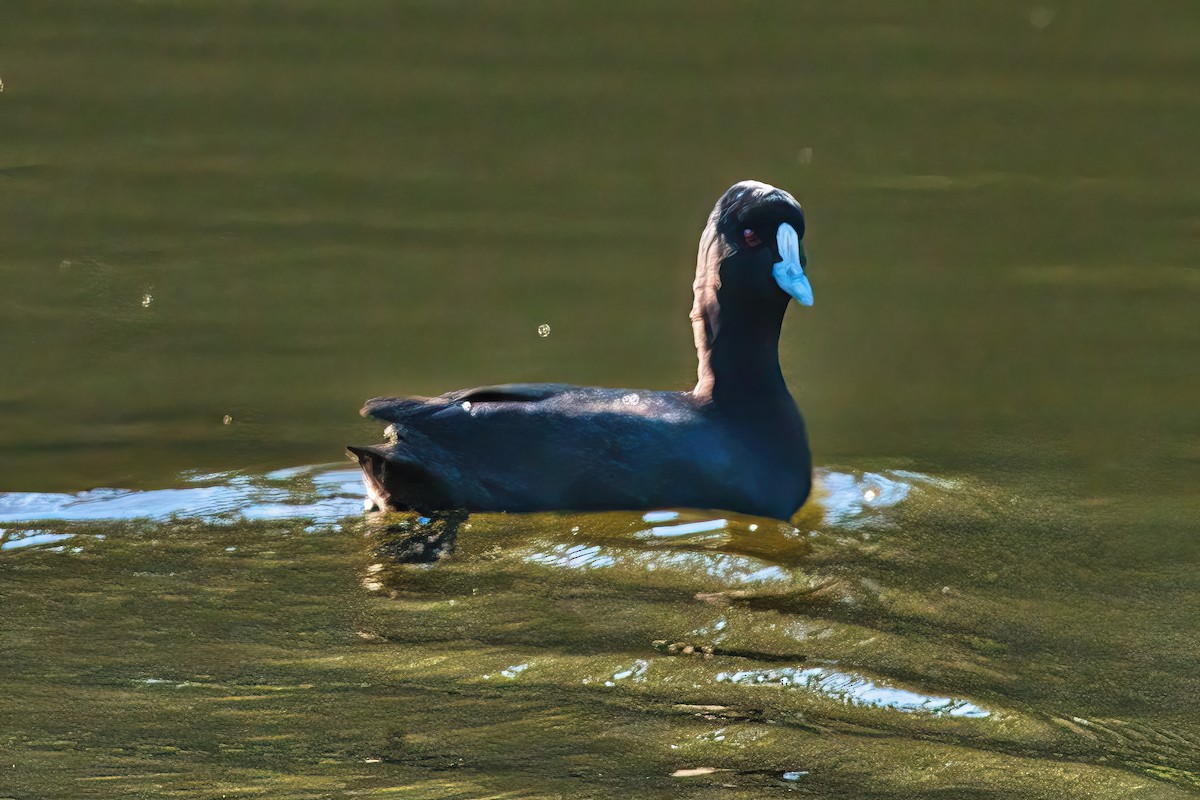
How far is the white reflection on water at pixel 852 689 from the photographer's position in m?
4.98

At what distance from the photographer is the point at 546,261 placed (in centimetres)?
1039

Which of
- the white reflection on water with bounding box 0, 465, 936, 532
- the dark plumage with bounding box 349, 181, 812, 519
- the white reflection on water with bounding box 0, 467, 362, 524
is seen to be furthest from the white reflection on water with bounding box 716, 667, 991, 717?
the white reflection on water with bounding box 0, 467, 362, 524

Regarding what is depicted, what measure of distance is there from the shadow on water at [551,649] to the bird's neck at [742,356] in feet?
1.72

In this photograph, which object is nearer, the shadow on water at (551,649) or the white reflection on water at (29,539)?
the shadow on water at (551,649)

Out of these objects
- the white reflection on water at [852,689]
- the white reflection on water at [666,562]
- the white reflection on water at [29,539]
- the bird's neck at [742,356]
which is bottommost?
the white reflection on water at [852,689]

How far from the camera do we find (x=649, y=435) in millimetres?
6785

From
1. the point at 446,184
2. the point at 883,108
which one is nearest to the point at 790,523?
the point at 446,184

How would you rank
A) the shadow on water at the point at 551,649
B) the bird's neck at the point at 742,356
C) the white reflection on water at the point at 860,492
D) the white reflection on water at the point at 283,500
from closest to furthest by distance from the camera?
the shadow on water at the point at 551,649 → the white reflection on water at the point at 283,500 → the white reflection on water at the point at 860,492 → the bird's neck at the point at 742,356

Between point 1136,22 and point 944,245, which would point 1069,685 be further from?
point 1136,22

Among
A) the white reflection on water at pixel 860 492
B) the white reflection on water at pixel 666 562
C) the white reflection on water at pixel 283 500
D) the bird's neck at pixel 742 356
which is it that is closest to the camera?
the white reflection on water at pixel 666 562

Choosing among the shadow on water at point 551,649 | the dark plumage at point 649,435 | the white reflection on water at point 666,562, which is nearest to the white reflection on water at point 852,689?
the shadow on water at point 551,649

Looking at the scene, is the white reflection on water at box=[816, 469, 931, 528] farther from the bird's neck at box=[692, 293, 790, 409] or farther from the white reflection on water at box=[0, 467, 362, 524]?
the white reflection on water at box=[0, 467, 362, 524]

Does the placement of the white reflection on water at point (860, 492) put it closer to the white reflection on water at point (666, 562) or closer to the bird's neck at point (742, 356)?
the bird's neck at point (742, 356)

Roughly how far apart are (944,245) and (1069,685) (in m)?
6.00
